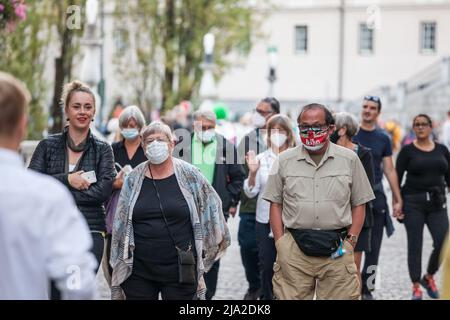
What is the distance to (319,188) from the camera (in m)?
6.44

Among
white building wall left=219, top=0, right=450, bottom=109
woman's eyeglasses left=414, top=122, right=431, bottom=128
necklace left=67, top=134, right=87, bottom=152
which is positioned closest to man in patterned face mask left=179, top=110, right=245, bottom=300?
woman's eyeglasses left=414, top=122, right=431, bottom=128

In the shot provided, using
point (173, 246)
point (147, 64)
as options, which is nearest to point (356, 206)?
point (173, 246)

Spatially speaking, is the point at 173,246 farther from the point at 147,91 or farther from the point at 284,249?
the point at 147,91

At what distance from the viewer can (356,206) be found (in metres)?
6.59

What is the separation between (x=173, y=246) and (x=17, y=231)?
3.22 meters

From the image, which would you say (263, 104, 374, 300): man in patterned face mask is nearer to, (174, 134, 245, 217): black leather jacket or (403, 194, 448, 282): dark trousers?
(174, 134, 245, 217): black leather jacket

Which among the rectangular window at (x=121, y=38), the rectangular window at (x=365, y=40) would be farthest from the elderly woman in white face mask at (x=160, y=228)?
the rectangular window at (x=365, y=40)

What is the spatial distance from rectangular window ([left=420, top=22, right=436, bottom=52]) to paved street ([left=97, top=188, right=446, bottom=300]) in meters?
44.8

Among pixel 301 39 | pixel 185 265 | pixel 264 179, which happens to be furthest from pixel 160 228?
pixel 301 39

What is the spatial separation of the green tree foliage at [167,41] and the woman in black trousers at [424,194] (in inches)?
655

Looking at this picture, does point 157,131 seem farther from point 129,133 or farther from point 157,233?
point 129,133

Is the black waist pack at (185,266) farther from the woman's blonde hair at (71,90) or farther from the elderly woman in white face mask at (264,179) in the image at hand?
the elderly woman in white face mask at (264,179)
